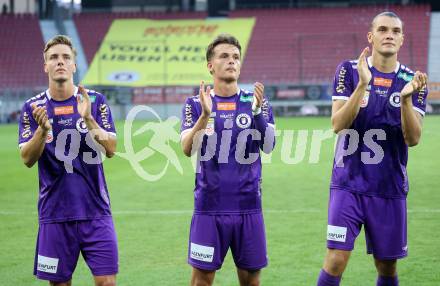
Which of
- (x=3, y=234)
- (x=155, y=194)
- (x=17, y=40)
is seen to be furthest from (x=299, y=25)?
(x=3, y=234)

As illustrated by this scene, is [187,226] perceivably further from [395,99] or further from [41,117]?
[41,117]

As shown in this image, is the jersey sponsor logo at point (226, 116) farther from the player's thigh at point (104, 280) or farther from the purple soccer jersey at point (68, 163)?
the player's thigh at point (104, 280)

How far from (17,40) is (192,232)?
42342mm

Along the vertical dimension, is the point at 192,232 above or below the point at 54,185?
below

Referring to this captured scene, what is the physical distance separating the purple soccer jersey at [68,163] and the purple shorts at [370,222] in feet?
5.50

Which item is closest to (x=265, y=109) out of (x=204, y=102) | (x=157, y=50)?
(x=204, y=102)

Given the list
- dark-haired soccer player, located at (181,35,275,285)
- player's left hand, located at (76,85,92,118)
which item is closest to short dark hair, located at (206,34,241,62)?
dark-haired soccer player, located at (181,35,275,285)

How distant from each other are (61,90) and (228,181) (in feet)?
4.30

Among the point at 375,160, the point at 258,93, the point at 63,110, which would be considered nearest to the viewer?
the point at 258,93

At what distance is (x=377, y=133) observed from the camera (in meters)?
5.93

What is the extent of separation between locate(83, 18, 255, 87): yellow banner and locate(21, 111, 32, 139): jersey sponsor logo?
35.4m

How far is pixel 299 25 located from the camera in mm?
44031

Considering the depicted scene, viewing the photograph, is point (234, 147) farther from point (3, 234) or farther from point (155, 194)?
point (155, 194)

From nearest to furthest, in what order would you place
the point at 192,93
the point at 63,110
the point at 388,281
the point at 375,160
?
the point at 63,110
the point at 375,160
the point at 388,281
the point at 192,93
